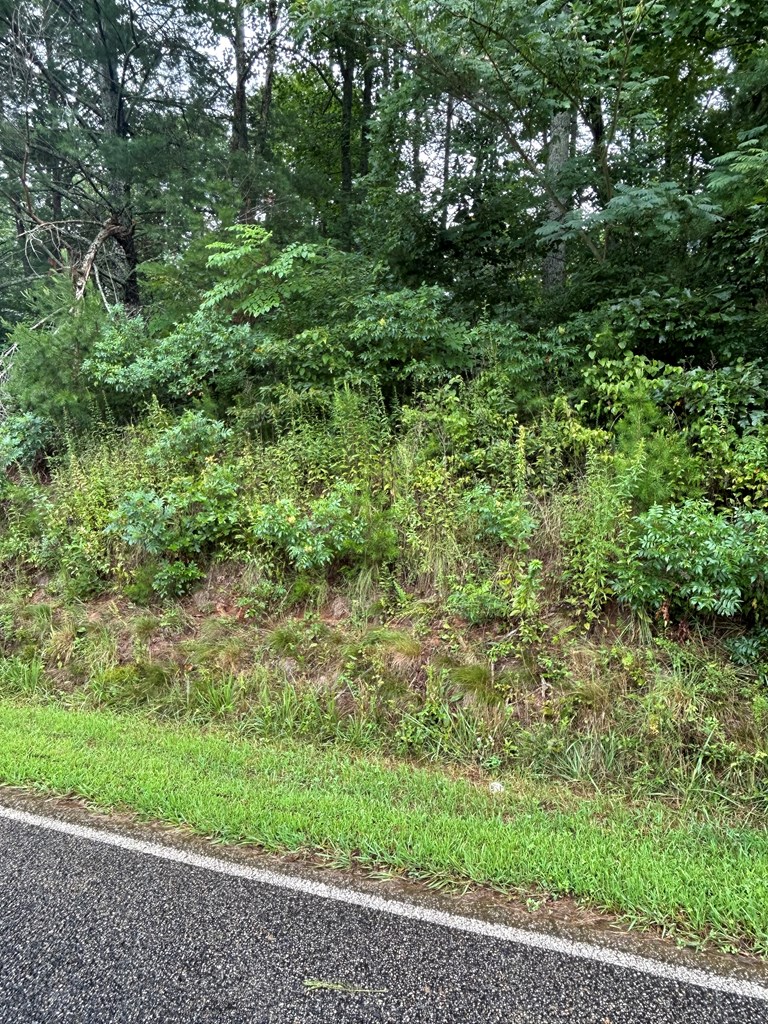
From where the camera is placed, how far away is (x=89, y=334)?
275 inches

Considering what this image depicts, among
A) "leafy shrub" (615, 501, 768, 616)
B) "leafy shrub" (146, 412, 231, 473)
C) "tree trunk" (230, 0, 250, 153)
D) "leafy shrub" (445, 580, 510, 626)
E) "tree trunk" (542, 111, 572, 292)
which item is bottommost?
"leafy shrub" (445, 580, 510, 626)

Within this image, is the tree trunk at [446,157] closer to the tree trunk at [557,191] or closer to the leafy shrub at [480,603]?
the tree trunk at [557,191]

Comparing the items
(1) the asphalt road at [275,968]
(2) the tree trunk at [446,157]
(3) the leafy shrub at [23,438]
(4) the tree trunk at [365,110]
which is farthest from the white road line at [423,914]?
(4) the tree trunk at [365,110]

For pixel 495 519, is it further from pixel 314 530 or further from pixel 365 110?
pixel 365 110

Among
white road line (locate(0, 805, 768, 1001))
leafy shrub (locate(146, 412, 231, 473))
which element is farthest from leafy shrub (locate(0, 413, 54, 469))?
white road line (locate(0, 805, 768, 1001))

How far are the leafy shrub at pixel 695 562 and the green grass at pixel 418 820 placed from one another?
125cm

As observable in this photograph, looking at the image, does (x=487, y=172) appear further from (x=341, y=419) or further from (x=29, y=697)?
(x=29, y=697)

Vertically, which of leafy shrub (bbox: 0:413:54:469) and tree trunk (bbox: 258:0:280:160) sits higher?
tree trunk (bbox: 258:0:280:160)

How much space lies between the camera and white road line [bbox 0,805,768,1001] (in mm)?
1828

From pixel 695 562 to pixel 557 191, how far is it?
524cm

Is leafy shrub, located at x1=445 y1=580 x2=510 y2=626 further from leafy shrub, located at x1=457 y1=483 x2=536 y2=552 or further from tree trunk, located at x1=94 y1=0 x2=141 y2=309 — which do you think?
tree trunk, located at x1=94 y1=0 x2=141 y2=309

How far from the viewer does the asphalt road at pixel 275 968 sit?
5.58ft

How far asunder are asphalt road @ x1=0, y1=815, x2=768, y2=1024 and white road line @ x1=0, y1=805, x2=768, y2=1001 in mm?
22

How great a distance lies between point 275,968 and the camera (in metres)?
1.85
